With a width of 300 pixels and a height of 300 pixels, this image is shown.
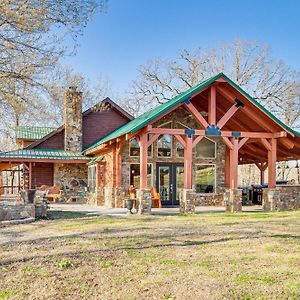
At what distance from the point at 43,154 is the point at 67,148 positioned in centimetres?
162

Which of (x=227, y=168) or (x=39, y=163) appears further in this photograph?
(x=39, y=163)

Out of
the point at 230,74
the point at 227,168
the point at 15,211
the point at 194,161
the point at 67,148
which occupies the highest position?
the point at 230,74

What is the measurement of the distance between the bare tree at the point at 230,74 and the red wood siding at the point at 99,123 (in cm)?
1105

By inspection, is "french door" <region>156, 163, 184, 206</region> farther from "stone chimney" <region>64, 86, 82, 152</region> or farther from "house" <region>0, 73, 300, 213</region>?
"stone chimney" <region>64, 86, 82, 152</region>

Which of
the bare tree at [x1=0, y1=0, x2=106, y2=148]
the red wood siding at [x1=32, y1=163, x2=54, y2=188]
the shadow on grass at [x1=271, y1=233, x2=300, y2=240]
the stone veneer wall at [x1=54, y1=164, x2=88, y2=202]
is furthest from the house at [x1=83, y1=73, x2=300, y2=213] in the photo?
the shadow on grass at [x1=271, y1=233, x2=300, y2=240]

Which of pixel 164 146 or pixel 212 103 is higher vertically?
pixel 212 103

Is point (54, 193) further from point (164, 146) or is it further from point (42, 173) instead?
point (164, 146)

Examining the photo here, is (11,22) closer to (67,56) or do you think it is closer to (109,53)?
(67,56)

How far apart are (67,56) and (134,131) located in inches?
128

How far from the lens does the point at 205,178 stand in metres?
17.4

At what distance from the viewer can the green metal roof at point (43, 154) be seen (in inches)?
724

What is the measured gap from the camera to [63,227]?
10062 millimetres

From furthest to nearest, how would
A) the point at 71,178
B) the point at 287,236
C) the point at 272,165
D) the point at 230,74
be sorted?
the point at 230,74 < the point at 71,178 < the point at 272,165 < the point at 287,236

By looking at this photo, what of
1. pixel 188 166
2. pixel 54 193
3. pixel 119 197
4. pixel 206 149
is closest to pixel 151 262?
pixel 188 166
